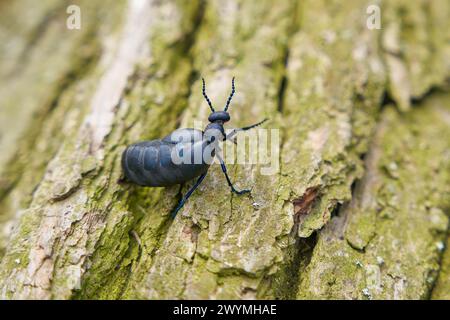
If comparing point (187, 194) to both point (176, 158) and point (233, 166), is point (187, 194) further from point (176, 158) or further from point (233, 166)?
point (233, 166)

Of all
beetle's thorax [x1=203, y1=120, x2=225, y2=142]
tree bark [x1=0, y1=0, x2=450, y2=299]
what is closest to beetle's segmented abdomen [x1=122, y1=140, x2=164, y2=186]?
tree bark [x1=0, y1=0, x2=450, y2=299]

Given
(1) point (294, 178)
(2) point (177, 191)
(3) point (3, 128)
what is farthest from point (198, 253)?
(3) point (3, 128)

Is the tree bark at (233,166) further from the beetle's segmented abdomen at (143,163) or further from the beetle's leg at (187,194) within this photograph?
the beetle's segmented abdomen at (143,163)

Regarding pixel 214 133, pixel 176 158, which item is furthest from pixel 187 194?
pixel 214 133

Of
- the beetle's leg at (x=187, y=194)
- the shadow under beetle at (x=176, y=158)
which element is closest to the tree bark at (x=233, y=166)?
the beetle's leg at (x=187, y=194)

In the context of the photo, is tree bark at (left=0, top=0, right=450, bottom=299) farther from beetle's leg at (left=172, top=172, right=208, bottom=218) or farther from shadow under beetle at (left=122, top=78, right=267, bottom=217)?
shadow under beetle at (left=122, top=78, right=267, bottom=217)
